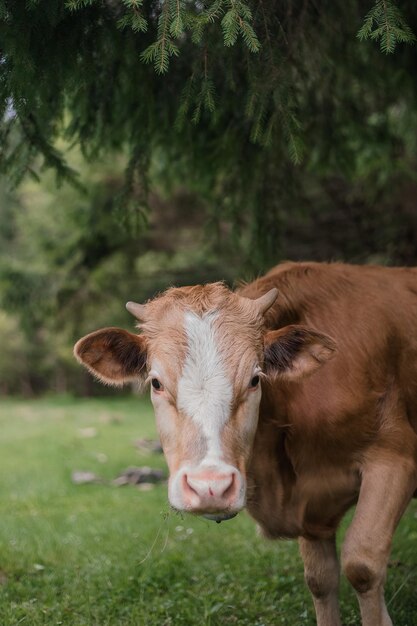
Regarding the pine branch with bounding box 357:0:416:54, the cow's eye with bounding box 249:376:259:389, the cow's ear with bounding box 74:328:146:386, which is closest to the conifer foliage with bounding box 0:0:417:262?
the pine branch with bounding box 357:0:416:54

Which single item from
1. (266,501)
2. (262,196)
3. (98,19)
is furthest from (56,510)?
(98,19)

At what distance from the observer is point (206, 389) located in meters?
3.54

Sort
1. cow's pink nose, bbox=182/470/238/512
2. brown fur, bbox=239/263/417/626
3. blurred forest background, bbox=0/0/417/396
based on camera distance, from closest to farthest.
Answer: cow's pink nose, bbox=182/470/238/512 → brown fur, bbox=239/263/417/626 → blurred forest background, bbox=0/0/417/396

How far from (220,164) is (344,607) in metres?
3.46

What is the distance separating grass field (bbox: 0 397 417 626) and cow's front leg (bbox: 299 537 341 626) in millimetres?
342

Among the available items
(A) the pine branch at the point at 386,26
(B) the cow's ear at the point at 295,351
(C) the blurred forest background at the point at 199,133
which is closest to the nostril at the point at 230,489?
(B) the cow's ear at the point at 295,351

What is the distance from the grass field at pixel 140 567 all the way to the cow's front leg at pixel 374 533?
29.2 inches

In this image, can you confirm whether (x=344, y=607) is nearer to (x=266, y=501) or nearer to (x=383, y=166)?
(x=266, y=501)

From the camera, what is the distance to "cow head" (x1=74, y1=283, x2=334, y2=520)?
3.33m

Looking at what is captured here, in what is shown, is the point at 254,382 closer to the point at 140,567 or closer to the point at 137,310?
the point at 137,310

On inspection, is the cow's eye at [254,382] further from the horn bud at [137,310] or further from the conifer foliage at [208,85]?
the conifer foliage at [208,85]

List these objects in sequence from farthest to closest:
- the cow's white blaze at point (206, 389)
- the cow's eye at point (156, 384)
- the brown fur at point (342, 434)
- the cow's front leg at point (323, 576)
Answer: the cow's front leg at point (323, 576), the brown fur at point (342, 434), the cow's eye at point (156, 384), the cow's white blaze at point (206, 389)

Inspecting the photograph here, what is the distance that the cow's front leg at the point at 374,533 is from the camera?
13.4 feet

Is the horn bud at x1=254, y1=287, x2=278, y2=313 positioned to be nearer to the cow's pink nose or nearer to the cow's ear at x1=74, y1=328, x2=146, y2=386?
the cow's ear at x1=74, y1=328, x2=146, y2=386
